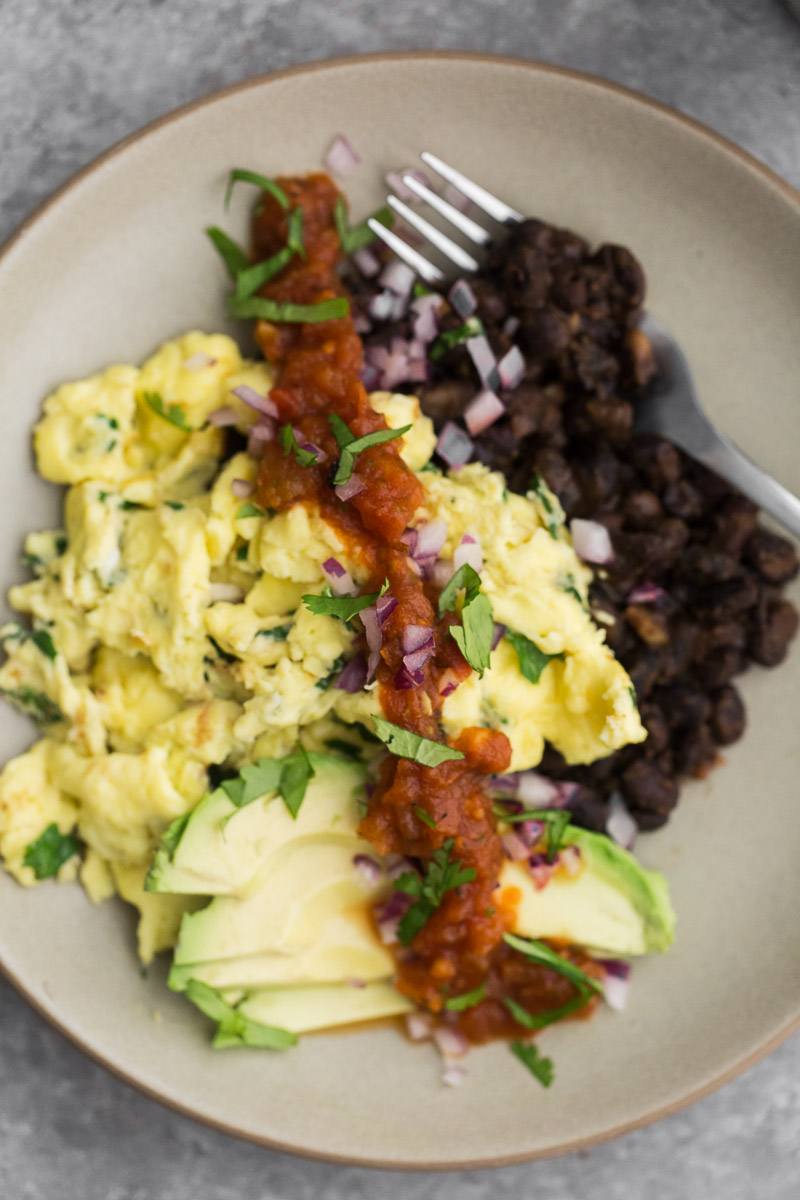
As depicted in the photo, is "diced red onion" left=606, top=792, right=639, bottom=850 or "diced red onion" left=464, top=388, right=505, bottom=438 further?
"diced red onion" left=606, top=792, right=639, bottom=850

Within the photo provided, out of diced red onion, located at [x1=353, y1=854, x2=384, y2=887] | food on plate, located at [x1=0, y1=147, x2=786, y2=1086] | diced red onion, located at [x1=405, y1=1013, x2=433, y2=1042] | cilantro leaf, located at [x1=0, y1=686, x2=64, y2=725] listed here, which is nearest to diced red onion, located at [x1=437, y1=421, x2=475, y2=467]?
food on plate, located at [x1=0, y1=147, x2=786, y2=1086]

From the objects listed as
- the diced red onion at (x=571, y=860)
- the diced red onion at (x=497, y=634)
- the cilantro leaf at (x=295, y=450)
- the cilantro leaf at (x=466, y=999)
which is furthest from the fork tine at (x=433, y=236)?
the cilantro leaf at (x=466, y=999)

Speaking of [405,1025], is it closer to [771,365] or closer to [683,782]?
[683,782]

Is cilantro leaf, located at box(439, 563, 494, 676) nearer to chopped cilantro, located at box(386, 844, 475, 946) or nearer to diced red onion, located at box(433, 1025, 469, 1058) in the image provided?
chopped cilantro, located at box(386, 844, 475, 946)

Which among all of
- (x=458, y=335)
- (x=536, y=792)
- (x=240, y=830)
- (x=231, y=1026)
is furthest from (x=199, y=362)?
(x=231, y=1026)

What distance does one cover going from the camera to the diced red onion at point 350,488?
2551mm

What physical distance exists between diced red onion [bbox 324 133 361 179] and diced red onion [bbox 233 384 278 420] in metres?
0.72

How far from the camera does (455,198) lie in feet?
10.0

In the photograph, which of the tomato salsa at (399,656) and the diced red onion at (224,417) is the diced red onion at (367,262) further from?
the diced red onion at (224,417)

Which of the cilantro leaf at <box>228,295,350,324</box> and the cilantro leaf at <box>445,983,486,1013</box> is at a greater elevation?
the cilantro leaf at <box>228,295,350,324</box>

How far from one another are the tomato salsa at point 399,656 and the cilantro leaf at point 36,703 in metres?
0.86

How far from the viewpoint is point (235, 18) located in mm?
3150

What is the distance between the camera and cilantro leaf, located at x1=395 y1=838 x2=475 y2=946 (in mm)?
2707

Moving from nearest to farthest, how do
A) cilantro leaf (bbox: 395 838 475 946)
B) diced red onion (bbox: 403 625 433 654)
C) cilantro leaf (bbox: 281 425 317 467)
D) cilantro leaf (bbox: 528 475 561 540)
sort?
diced red onion (bbox: 403 625 433 654), cilantro leaf (bbox: 281 425 317 467), cilantro leaf (bbox: 395 838 475 946), cilantro leaf (bbox: 528 475 561 540)
